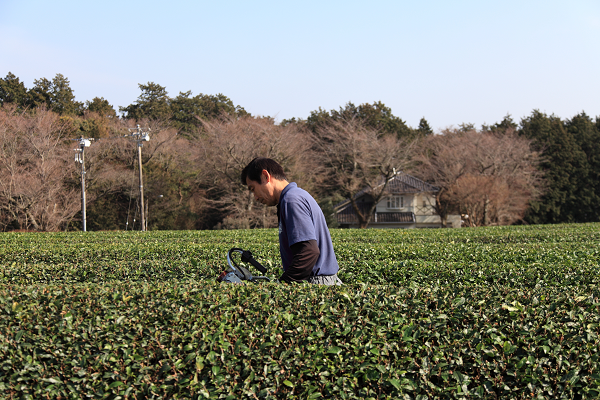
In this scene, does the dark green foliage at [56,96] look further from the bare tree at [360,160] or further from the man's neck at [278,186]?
the man's neck at [278,186]

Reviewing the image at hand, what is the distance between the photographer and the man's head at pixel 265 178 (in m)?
3.78

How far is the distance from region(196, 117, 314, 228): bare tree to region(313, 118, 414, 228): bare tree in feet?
11.9

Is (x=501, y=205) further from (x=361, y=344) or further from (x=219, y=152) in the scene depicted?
(x=361, y=344)

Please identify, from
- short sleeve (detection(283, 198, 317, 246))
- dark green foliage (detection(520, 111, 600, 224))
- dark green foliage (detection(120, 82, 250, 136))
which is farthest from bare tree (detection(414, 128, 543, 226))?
short sleeve (detection(283, 198, 317, 246))

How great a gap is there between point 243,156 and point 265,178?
34.1 meters

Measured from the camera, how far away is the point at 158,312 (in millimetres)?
3066

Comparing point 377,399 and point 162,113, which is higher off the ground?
point 162,113

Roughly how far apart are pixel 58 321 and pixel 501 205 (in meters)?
42.4

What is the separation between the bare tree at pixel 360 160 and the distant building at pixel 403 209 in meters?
3.88

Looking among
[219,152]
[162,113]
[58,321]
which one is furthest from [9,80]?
[58,321]

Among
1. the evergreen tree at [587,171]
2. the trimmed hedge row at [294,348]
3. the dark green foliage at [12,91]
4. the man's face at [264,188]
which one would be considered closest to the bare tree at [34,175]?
the dark green foliage at [12,91]

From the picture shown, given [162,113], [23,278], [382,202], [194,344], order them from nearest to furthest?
[194,344]
[23,278]
[382,202]
[162,113]

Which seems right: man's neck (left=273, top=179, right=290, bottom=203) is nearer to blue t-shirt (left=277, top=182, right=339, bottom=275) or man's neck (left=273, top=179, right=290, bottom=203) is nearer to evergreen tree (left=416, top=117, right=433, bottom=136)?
blue t-shirt (left=277, top=182, right=339, bottom=275)

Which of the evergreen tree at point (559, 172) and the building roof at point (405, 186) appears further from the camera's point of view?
the evergreen tree at point (559, 172)
